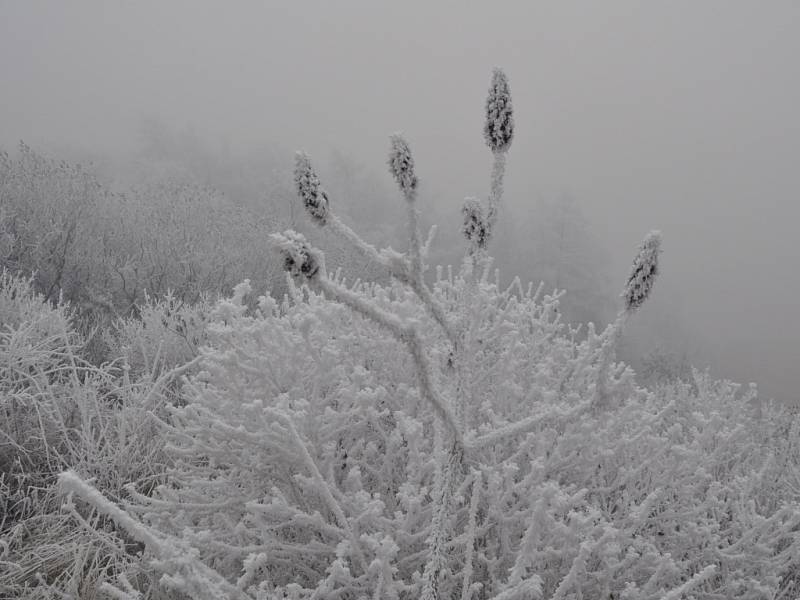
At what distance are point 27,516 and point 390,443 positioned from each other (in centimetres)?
400

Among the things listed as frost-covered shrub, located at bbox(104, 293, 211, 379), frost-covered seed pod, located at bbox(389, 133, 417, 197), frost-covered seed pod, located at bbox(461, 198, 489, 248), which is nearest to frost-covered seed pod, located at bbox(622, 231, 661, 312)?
frost-covered seed pod, located at bbox(461, 198, 489, 248)

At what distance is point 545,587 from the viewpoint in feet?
9.34

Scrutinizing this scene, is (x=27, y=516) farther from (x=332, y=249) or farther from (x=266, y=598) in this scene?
(x=332, y=249)

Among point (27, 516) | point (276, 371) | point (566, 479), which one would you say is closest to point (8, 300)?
point (27, 516)

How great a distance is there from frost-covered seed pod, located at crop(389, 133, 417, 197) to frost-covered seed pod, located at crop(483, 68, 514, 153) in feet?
1.01

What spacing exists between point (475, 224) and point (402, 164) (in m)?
0.30

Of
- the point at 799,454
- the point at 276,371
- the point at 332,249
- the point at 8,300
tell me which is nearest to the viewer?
the point at 276,371

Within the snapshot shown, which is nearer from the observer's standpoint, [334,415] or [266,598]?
[266,598]

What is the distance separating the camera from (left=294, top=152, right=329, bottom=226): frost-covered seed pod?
1.14m

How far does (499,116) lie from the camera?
1.43 metres

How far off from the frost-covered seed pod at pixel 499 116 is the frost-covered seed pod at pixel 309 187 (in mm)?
561

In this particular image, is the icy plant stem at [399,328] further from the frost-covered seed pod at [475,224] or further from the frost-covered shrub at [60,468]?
the frost-covered shrub at [60,468]

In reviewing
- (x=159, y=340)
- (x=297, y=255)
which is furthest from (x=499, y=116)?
(x=159, y=340)

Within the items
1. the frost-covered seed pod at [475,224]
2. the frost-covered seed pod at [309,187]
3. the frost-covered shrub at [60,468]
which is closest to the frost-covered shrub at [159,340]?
the frost-covered shrub at [60,468]
